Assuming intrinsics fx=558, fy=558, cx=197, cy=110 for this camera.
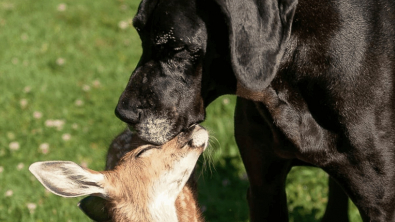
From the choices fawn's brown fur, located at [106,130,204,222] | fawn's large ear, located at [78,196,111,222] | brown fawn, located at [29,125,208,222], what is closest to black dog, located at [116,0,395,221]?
brown fawn, located at [29,125,208,222]

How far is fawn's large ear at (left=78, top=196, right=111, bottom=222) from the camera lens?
3729mm

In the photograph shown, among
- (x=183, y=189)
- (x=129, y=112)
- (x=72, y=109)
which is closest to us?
(x=129, y=112)

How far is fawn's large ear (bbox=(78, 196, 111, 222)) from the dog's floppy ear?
1.33m

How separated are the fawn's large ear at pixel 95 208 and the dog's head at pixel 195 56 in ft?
2.06

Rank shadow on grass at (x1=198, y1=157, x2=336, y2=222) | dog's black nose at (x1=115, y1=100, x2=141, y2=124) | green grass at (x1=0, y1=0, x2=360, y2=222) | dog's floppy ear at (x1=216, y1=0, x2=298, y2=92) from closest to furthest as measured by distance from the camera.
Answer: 1. dog's floppy ear at (x1=216, y1=0, x2=298, y2=92)
2. dog's black nose at (x1=115, y1=100, x2=141, y2=124)
3. shadow on grass at (x1=198, y1=157, x2=336, y2=222)
4. green grass at (x1=0, y1=0, x2=360, y2=222)

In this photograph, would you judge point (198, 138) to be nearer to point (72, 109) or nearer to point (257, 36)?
point (257, 36)

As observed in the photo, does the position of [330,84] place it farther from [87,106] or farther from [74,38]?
[74,38]

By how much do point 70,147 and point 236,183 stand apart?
1806mm

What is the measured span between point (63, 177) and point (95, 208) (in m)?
0.56

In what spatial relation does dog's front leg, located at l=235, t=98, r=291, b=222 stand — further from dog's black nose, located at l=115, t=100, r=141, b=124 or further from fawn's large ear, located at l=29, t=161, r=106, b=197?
→ fawn's large ear, located at l=29, t=161, r=106, b=197

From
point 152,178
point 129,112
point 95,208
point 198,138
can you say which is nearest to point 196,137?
point 198,138

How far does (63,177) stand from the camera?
330 cm

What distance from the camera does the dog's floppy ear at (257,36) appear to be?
308cm

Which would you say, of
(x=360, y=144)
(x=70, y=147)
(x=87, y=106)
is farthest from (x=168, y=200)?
A: (x=87, y=106)
